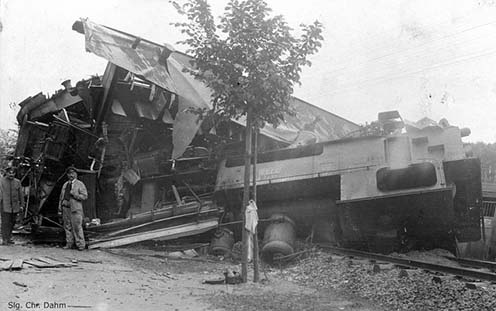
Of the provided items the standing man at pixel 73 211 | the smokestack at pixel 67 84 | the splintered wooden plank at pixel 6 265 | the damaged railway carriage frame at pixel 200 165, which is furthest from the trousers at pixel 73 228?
the smokestack at pixel 67 84

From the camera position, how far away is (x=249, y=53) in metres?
7.35

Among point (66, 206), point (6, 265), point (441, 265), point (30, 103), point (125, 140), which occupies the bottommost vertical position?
point (441, 265)

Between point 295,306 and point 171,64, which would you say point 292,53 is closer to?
point 295,306

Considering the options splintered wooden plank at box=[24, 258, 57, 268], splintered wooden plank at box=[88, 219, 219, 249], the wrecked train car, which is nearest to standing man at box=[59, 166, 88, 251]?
splintered wooden plank at box=[88, 219, 219, 249]

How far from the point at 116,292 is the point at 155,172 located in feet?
22.3

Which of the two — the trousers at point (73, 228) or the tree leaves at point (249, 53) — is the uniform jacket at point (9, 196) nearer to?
the trousers at point (73, 228)

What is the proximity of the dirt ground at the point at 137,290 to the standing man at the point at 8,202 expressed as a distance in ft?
3.73

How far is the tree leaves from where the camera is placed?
7.27 metres

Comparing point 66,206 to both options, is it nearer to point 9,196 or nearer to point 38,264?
point 9,196

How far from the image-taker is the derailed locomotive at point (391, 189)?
915cm

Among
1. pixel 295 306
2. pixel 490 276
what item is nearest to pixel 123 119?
pixel 295 306

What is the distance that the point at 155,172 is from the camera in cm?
1262

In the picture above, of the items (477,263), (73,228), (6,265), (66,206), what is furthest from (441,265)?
(66,206)

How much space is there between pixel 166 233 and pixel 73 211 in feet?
7.11
